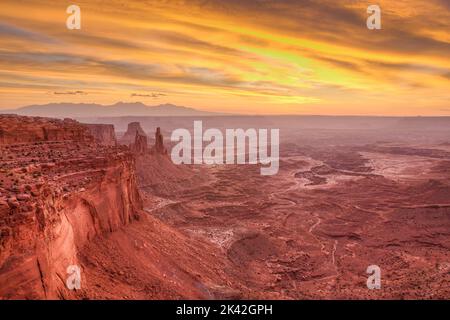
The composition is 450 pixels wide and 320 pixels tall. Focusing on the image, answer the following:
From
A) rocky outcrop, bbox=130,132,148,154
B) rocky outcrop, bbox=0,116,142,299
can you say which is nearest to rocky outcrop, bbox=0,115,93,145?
rocky outcrop, bbox=0,116,142,299

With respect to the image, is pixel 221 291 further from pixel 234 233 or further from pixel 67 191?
pixel 234 233

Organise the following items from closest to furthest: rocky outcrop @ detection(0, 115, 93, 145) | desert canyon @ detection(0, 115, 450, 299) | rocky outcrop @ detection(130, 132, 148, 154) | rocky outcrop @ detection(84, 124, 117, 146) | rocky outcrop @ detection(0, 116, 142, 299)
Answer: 1. rocky outcrop @ detection(0, 116, 142, 299)
2. desert canyon @ detection(0, 115, 450, 299)
3. rocky outcrop @ detection(0, 115, 93, 145)
4. rocky outcrop @ detection(130, 132, 148, 154)
5. rocky outcrop @ detection(84, 124, 117, 146)

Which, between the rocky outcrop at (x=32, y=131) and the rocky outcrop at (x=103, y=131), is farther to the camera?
the rocky outcrop at (x=103, y=131)

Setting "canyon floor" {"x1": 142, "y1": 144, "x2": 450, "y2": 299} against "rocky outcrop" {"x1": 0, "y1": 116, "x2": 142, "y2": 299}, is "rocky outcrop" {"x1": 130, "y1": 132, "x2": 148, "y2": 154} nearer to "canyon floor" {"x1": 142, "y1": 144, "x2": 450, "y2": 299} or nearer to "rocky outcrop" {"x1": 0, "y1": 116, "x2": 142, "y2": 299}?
"canyon floor" {"x1": 142, "y1": 144, "x2": 450, "y2": 299}

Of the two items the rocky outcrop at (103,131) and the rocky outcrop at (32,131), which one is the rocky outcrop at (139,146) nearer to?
the rocky outcrop at (103,131)

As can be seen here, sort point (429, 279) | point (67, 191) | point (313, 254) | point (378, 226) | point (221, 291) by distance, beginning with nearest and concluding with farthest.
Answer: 1. point (67, 191)
2. point (221, 291)
3. point (429, 279)
4. point (313, 254)
5. point (378, 226)

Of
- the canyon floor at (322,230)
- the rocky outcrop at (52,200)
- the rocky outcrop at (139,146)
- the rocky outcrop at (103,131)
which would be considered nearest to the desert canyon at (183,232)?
the rocky outcrop at (52,200)
